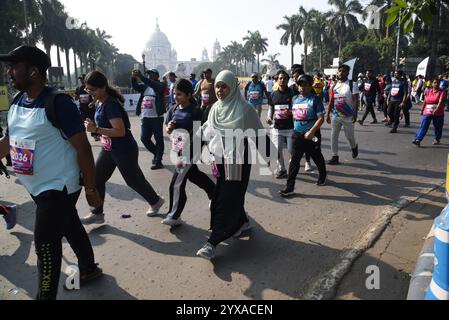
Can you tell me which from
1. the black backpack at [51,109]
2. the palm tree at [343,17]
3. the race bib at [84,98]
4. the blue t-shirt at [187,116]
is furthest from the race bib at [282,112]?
the palm tree at [343,17]

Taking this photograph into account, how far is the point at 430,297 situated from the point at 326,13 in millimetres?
58821

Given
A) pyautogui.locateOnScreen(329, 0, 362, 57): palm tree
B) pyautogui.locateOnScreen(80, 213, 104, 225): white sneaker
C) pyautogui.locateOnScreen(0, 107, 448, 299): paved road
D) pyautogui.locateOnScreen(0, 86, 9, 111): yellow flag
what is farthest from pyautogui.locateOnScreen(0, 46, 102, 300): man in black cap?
pyautogui.locateOnScreen(329, 0, 362, 57): palm tree

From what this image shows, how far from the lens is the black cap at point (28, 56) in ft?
8.19

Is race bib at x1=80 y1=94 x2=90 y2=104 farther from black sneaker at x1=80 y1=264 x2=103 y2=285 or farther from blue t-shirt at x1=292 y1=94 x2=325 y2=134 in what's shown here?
black sneaker at x1=80 y1=264 x2=103 y2=285

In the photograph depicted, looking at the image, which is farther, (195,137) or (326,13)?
(326,13)

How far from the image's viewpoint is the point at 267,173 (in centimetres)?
667

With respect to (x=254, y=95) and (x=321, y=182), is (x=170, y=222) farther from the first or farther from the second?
(x=254, y=95)

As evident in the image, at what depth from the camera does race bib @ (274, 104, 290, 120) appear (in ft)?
20.1

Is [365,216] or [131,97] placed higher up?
[131,97]

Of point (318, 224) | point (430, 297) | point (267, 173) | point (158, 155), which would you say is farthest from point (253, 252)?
point (158, 155)

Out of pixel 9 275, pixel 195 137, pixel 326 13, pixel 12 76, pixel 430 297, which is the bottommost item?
pixel 9 275

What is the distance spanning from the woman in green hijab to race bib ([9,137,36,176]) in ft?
5.40
